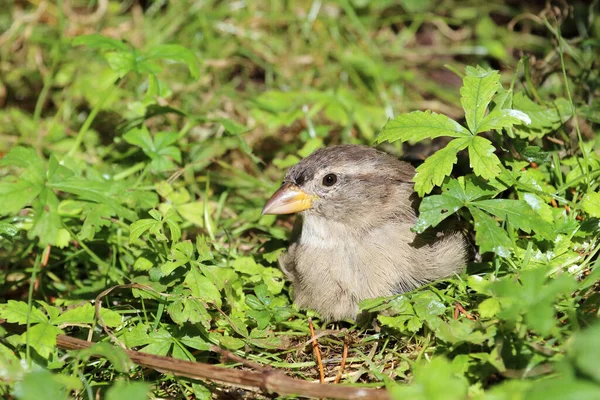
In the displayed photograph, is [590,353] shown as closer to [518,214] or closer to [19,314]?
[518,214]

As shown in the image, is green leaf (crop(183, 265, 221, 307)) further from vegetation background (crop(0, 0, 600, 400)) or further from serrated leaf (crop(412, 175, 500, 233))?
serrated leaf (crop(412, 175, 500, 233))

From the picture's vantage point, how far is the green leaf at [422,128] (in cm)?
348

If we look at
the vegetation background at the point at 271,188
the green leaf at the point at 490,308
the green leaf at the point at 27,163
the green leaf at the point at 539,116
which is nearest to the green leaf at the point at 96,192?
the vegetation background at the point at 271,188

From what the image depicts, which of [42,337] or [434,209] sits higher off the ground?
[434,209]

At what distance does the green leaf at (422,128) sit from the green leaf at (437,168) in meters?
0.07

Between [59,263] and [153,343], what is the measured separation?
113cm

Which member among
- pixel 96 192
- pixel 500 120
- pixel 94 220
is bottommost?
pixel 94 220

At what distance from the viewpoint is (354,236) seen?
155 inches

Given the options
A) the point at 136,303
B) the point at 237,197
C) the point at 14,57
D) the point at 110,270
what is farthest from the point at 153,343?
the point at 14,57

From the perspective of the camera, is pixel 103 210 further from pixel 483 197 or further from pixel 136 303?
pixel 483 197

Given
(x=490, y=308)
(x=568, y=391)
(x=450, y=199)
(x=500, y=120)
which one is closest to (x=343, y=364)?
(x=490, y=308)

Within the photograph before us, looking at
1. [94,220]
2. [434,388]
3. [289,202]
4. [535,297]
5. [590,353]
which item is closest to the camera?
[590,353]

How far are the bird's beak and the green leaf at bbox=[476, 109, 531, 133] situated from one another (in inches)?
42.1

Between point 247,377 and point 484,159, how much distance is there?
1.52m
